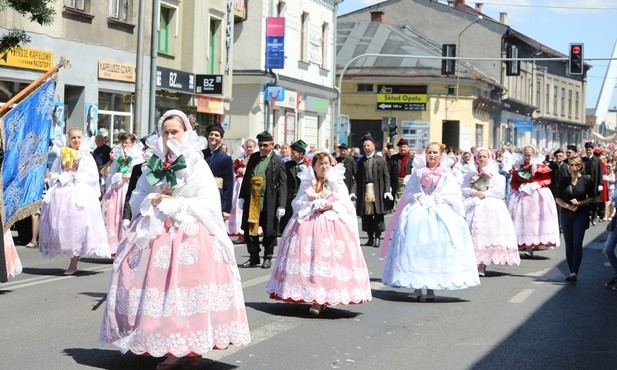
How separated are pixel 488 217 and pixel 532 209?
150 inches

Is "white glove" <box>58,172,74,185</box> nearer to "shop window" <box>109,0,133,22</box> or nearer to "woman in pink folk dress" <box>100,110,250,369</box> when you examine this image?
"woman in pink folk dress" <box>100,110,250,369</box>

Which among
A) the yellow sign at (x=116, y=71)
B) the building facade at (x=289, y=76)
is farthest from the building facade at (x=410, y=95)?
the yellow sign at (x=116, y=71)

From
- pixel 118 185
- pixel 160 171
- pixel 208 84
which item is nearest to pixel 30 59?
pixel 118 185

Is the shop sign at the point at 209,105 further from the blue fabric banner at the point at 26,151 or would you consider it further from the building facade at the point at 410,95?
the building facade at the point at 410,95

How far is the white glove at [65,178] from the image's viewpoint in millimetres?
15642

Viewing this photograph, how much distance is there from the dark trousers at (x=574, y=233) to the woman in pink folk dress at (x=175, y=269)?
8553 mm

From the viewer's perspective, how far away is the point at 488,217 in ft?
56.4

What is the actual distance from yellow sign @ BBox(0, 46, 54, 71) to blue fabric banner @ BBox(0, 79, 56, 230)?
1039 cm

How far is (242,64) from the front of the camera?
141 feet

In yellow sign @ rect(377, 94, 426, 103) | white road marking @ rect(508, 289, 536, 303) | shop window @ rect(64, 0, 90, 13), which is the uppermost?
yellow sign @ rect(377, 94, 426, 103)

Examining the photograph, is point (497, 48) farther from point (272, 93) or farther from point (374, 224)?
point (374, 224)

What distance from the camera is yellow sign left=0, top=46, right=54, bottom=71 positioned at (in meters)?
25.4

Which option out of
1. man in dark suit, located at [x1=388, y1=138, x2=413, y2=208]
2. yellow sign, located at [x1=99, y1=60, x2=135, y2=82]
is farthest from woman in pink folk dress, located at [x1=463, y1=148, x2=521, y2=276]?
yellow sign, located at [x1=99, y1=60, x2=135, y2=82]

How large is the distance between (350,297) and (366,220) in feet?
34.4
